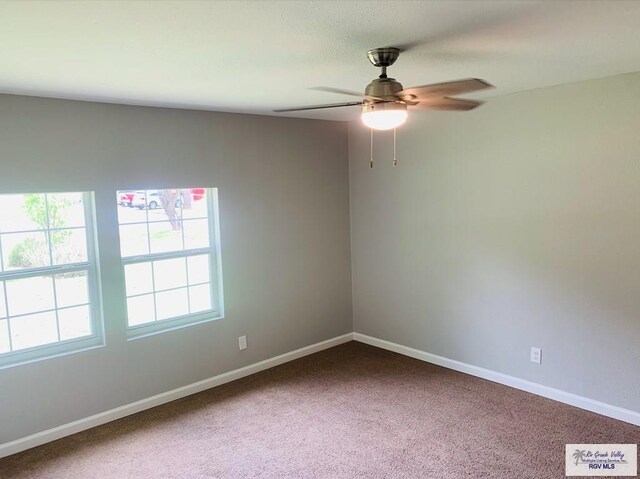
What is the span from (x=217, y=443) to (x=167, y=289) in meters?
1.33

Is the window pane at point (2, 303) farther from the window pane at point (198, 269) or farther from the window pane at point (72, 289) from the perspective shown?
the window pane at point (198, 269)

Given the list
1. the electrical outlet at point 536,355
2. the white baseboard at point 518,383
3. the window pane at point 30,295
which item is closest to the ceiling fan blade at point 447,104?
the electrical outlet at point 536,355

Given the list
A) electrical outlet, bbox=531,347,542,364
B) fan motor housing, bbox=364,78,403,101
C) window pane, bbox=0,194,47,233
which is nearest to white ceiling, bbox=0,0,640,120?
fan motor housing, bbox=364,78,403,101

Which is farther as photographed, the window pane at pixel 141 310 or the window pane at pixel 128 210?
the window pane at pixel 141 310

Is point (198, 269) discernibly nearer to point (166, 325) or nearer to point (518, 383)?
point (166, 325)

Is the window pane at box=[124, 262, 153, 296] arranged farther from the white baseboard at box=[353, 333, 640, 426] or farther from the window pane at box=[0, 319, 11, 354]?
the white baseboard at box=[353, 333, 640, 426]

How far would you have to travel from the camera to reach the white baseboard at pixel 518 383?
3473mm

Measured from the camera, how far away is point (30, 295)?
338 centimetres

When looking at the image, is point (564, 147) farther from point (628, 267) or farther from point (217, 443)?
point (217, 443)

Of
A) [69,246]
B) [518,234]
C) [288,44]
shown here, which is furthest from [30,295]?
[518,234]

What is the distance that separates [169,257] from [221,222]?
52 cm

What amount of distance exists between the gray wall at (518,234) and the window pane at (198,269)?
1691mm

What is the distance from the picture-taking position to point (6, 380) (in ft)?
10.6

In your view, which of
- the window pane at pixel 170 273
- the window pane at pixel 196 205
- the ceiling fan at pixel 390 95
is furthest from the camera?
the window pane at pixel 196 205
